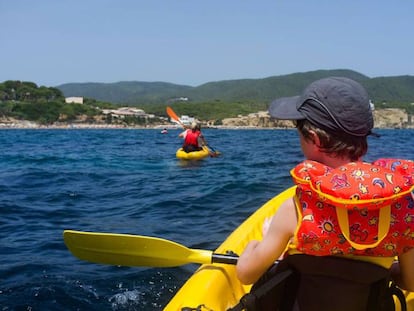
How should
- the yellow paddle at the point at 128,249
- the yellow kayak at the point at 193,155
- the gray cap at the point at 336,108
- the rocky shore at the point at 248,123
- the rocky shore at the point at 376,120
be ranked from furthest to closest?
the rocky shore at the point at 376,120 → the rocky shore at the point at 248,123 → the yellow kayak at the point at 193,155 → the yellow paddle at the point at 128,249 → the gray cap at the point at 336,108

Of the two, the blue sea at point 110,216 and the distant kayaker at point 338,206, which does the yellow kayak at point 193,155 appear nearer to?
the blue sea at point 110,216

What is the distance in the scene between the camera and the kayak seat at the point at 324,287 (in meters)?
1.70

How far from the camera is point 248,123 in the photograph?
9062cm

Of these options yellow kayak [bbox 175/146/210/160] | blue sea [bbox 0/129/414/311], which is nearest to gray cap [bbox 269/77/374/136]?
blue sea [bbox 0/129/414/311]

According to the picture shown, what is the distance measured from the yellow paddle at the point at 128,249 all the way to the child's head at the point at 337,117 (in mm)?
1099

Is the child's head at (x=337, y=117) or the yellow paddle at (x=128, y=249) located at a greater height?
the child's head at (x=337, y=117)

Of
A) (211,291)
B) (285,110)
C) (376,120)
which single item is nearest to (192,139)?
(211,291)

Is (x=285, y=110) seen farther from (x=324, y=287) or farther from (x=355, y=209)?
(x=324, y=287)

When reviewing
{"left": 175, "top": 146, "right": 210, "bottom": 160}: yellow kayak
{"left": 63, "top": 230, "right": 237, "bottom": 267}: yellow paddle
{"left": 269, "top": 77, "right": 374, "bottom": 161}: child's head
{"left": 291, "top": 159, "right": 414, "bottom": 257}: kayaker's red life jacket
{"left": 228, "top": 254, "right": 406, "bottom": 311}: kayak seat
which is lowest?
{"left": 175, "top": 146, "right": 210, "bottom": 160}: yellow kayak

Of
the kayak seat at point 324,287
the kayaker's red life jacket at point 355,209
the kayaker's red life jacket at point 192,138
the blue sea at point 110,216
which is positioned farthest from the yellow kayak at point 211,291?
the kayaker's red life jacket at point 192,138

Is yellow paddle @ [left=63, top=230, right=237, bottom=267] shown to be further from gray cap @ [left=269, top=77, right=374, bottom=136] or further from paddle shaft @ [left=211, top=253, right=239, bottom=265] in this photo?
gray cap @ [left=269, top=77, right=374, bottom=136]

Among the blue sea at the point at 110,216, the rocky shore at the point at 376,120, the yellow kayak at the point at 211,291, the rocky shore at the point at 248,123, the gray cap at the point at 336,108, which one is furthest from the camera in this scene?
the rocky shore at the point at 376,120

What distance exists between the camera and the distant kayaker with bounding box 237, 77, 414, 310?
1.58 metres

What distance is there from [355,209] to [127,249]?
1436 mm
